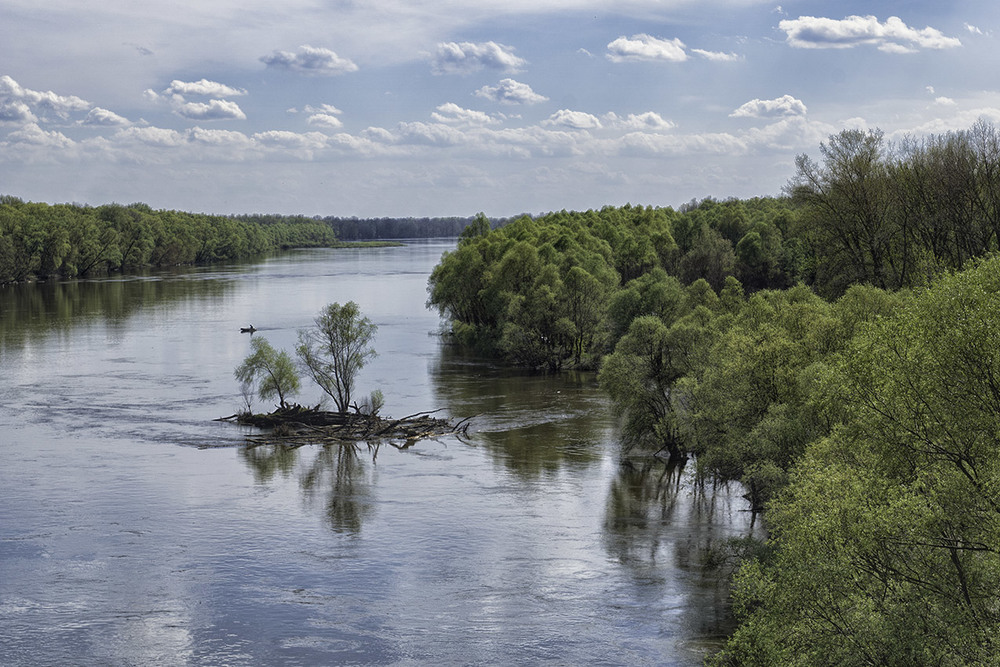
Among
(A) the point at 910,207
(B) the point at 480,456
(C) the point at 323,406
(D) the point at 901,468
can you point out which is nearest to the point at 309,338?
(C) the point at 323,406

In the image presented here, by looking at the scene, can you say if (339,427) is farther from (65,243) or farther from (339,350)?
(65,243)

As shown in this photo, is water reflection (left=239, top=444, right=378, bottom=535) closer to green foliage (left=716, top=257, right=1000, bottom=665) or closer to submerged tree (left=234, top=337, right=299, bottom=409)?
submerged tree (left=234, top=337, right=299, bottom=409)

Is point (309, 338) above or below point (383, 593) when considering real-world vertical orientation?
above

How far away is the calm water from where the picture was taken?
2853 cm

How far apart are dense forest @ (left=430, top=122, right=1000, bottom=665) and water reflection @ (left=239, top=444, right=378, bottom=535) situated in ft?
43.5

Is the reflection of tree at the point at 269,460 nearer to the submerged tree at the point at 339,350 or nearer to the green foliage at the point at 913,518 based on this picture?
the submerged tree at the point at 339,350

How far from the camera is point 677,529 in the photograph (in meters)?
38.2

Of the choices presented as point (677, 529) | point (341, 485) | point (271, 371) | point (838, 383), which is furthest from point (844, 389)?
point (271, 371)

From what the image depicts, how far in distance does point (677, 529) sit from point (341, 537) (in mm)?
13157

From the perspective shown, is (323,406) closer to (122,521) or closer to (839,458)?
(122,521)

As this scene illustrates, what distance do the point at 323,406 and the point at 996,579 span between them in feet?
155

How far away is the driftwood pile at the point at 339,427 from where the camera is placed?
177 feet

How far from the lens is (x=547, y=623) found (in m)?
29.6

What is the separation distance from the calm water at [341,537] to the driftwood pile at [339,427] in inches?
52.5
